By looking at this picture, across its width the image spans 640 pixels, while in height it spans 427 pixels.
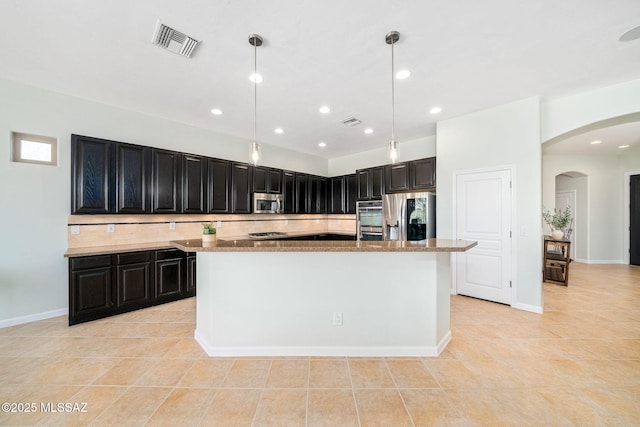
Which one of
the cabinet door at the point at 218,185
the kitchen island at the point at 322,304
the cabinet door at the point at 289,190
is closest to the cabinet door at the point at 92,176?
the cabinet door at the point at 218,185

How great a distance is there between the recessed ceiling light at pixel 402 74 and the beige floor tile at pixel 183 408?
11.7 feet

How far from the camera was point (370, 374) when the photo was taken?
2.17 m

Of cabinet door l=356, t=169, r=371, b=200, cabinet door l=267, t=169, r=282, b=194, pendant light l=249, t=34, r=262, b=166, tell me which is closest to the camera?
pendant light l=249, t=34, r=262, b=166

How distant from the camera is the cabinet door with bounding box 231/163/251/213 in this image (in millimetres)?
4777

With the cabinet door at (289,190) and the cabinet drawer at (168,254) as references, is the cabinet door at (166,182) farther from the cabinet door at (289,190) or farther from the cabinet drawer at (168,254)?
the cabinet door at (289,190)

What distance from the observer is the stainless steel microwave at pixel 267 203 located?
5061 millimetres

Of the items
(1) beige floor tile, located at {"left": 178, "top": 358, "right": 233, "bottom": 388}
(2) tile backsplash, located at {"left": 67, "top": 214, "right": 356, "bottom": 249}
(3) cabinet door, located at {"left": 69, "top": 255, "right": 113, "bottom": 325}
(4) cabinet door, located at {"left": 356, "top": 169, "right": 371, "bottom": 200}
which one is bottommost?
(1) beige floor tile, located at {"left": 178, "top": 358, "right": 233, "bottom": 388}

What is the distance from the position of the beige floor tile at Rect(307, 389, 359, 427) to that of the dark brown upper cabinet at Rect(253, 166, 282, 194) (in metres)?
3.88

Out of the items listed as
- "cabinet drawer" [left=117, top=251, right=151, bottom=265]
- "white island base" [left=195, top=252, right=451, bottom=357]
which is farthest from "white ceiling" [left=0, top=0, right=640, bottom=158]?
"cabinet drawer" [left=117, top=251, right=151, bottom=265]

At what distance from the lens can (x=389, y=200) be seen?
5020 millimetres

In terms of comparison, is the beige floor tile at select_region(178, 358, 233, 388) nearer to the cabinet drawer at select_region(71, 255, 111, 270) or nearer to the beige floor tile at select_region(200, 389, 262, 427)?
the beige floor tile at select_region(200, 389, 262, 427)

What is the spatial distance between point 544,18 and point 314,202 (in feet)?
15.9

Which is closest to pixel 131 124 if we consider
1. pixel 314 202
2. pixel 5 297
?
pixel 5 297

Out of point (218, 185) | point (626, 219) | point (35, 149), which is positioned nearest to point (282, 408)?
point (218, 185)
